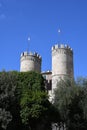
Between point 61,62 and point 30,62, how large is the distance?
867 cm

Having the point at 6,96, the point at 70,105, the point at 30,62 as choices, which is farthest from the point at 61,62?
the point at 6,96

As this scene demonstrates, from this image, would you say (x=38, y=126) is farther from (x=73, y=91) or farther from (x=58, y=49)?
(x=58, y=49)

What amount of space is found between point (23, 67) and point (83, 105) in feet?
94.4

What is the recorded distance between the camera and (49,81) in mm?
75500

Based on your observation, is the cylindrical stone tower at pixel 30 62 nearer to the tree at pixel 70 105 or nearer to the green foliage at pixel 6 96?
the tree at pixel 70 105

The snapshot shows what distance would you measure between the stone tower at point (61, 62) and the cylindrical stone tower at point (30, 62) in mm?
5850

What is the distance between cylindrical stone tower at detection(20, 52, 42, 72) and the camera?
7231 cm

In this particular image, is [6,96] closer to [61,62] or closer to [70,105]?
[70,105]

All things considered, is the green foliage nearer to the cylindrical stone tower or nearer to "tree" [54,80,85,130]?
"tree" [54,80,85,130]

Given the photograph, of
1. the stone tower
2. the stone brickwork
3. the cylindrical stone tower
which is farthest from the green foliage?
the cylindrical stone tower

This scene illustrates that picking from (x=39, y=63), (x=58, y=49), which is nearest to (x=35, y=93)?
(x=58, y=49)

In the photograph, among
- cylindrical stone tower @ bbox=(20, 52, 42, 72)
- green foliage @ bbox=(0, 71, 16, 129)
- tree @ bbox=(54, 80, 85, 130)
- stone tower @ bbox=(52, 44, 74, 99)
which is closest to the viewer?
green foliage @ bbox=(0, 71, 16, 129)

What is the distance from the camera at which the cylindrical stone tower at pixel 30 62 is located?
72.3m

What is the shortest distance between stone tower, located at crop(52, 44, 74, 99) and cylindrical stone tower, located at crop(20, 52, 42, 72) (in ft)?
19.2
